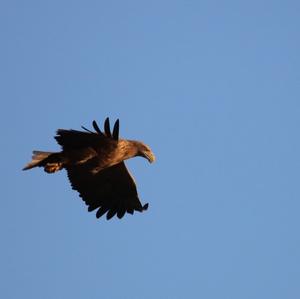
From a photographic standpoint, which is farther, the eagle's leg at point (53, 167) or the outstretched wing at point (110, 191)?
the outstretched wing at point (110, 191)

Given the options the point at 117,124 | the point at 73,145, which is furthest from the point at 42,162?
the point at 117,124

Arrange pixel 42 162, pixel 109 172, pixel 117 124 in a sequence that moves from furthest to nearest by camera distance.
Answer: pixel 109 172 → pixel 42 162 → pixel 117 124

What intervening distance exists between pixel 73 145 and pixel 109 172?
1.97 metres

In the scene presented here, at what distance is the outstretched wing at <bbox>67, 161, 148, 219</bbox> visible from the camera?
2116cm

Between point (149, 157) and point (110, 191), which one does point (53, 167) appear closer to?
point (149, 157)

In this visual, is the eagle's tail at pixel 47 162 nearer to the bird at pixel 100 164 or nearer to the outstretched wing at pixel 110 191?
the bird at pixel 100 164

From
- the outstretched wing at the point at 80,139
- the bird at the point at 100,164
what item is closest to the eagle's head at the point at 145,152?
the bird at the point at 100,164

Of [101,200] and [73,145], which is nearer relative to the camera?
[73,145]

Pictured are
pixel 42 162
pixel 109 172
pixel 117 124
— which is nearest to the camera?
pixel 117 124

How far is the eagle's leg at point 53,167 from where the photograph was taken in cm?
1948

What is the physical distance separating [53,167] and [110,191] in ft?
7.41

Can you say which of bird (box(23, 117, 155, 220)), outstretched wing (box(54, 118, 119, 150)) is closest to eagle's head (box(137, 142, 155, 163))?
bird (box(23, 117, 155, 220))

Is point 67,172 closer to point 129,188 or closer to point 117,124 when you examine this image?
point 129,188

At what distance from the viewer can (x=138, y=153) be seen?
20.1 meters
